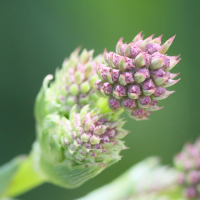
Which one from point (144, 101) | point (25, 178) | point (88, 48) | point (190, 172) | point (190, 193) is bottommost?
point (190, 193)

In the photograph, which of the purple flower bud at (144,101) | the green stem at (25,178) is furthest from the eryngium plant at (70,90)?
the green stem at (25,178)

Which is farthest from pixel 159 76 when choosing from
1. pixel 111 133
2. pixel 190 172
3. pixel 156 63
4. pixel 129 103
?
pixel 190 172

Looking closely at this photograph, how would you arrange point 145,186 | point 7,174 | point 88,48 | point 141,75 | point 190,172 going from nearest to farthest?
point 141,75
point 7,174
point 190,172
point 145,186
point 88,48

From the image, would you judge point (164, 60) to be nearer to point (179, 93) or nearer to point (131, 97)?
point (131, 97)

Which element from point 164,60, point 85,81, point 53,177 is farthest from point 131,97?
point 53,177

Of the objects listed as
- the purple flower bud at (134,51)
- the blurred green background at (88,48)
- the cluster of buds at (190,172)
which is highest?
the blurred green background at (88,48)

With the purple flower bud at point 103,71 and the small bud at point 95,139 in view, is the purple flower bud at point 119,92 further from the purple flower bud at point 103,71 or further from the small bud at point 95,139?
the small bud at point 95,139

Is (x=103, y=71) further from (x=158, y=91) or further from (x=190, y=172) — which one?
(x=190, y=172)
